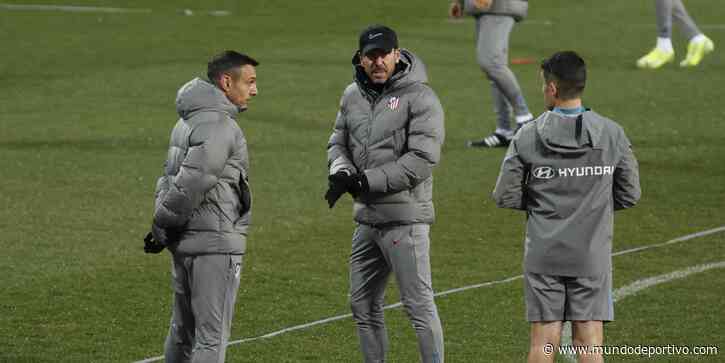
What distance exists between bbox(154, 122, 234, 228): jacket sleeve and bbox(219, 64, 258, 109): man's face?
0.74 ft

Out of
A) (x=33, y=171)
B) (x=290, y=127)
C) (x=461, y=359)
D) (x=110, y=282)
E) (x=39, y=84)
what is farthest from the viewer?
(x=39, y=84)

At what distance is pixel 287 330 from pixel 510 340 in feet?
4.68

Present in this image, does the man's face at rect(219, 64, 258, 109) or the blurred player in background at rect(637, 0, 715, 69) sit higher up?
the man's face at rect(219, 64, 258, 109)

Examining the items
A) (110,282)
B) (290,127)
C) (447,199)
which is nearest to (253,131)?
(290,127)

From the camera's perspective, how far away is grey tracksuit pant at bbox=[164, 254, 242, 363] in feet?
23.5

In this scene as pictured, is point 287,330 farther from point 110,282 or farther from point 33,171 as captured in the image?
point 33,171

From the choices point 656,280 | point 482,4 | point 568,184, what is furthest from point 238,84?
point 482,4

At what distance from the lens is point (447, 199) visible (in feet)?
44.3

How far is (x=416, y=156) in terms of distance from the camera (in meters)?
7.62

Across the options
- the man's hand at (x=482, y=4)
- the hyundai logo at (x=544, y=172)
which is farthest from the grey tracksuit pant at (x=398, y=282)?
the man's hand at (x=482, y=4)

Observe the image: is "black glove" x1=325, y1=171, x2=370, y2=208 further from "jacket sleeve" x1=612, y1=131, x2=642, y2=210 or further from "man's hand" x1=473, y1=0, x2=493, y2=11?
"man's hand" x1=473, y1=0, x2=493, y2=11

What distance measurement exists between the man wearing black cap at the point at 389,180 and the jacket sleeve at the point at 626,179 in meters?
1.13

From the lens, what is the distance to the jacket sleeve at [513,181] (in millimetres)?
6879

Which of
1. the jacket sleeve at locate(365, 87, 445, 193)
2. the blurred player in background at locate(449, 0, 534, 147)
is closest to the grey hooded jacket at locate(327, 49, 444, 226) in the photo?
the jacket sleeve at locate(365, 87, 445, 193)
